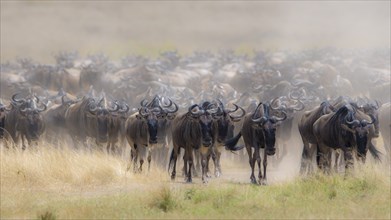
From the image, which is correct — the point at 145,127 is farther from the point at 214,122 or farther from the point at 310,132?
the point at 310,132

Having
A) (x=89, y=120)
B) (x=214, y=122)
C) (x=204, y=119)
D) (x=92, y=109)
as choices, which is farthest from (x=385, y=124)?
(x=89, y=120)

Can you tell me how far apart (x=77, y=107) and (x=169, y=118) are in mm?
5280

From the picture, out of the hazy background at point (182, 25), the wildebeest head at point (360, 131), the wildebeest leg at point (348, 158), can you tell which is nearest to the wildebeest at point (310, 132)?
the wildebeest leg at point (348, 158)

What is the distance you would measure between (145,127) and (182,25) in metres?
85.8

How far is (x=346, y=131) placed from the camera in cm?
A: 1692

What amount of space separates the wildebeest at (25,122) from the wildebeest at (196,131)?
19.8 ft

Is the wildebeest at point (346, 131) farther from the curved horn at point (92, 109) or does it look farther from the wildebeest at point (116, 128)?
the curved horn at point (92, 109)

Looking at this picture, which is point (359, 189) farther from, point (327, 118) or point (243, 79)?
point (243, 79)

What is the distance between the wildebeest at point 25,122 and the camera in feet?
77.6

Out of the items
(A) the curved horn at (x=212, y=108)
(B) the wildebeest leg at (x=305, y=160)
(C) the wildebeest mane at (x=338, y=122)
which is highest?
(A) the curved horn at (x=212, y=108)

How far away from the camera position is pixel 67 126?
25.8 m

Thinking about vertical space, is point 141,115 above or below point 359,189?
above

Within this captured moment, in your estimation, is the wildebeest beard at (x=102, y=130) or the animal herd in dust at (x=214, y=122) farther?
the wildebeest beard at (x=102, y=130)

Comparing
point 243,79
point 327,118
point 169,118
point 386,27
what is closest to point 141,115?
point 169,118
